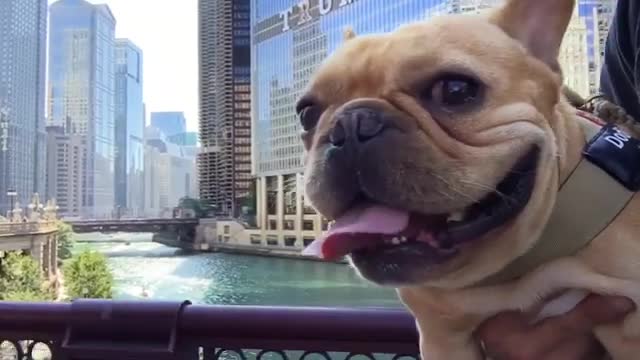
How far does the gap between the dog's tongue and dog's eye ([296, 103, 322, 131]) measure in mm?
139

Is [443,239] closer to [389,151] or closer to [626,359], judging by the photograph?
[389,151]

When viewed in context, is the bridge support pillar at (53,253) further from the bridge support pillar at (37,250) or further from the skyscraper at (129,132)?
the skyscraper at (129,132)

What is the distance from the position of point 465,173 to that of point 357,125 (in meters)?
0.11

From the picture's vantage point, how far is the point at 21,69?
59.1 ft

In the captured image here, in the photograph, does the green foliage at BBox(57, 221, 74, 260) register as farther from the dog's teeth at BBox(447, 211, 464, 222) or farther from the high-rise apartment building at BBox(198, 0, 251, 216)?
the dog's teeth at BBox(447, 211, 464, 222)

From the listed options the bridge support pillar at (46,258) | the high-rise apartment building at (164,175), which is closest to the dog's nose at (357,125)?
the bridge support pillar at (46,258)

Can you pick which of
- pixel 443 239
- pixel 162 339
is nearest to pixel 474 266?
pixel 443 239

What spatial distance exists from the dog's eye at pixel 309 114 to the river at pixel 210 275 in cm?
1074

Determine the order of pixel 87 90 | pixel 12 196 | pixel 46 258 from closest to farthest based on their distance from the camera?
1. pixel 46 258
2. pixel 12 196
3. pixel 87 90

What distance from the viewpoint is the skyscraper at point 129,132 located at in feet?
61.0

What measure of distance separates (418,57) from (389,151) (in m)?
0.10

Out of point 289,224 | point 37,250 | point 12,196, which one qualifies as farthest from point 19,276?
point 12,196

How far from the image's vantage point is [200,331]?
3.37 feet

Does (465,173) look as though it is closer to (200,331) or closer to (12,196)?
(200,331)
